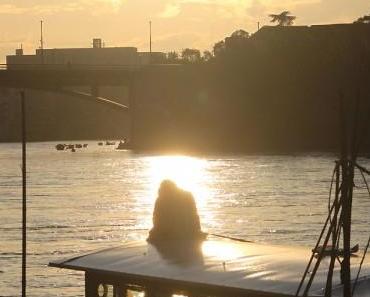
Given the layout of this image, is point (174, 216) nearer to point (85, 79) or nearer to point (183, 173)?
point (183, 173)

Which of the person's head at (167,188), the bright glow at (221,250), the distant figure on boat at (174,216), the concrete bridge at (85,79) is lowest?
the bright glow at (221,250)

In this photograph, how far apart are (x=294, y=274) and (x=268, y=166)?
6226cm

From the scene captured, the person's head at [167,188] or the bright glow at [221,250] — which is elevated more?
the person's head at [167,188]

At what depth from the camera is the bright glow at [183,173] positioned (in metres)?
61.3

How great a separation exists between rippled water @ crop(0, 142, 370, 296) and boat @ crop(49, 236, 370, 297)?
13.4 metres

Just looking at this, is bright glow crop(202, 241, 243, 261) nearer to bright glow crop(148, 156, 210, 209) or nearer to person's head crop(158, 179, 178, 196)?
person's head crop(158, 179, 178, 196)

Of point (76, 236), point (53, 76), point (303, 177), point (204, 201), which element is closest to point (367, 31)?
point (53, 76)

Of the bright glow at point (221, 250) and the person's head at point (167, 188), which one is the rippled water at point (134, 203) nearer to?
the person's head at point (167, 188)

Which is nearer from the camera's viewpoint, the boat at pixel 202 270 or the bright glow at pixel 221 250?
the boat at pixel 202 270

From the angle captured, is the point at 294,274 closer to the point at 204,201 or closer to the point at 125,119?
the point at 204,201

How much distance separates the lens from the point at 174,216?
48.6 ft

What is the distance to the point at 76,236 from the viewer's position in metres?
39.6

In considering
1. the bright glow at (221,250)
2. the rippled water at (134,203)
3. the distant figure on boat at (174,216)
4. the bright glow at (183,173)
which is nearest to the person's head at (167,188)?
the distant figure on boat at (174,216)

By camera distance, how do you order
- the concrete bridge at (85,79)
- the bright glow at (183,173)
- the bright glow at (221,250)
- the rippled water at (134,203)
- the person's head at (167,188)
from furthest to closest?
1. the concrete bridge at (85,79)
2. the bright glow at (183,173)
3. the rippled water at (134,203)
4. the person's head at (167,188)
5. the bright glow at (221,250)
